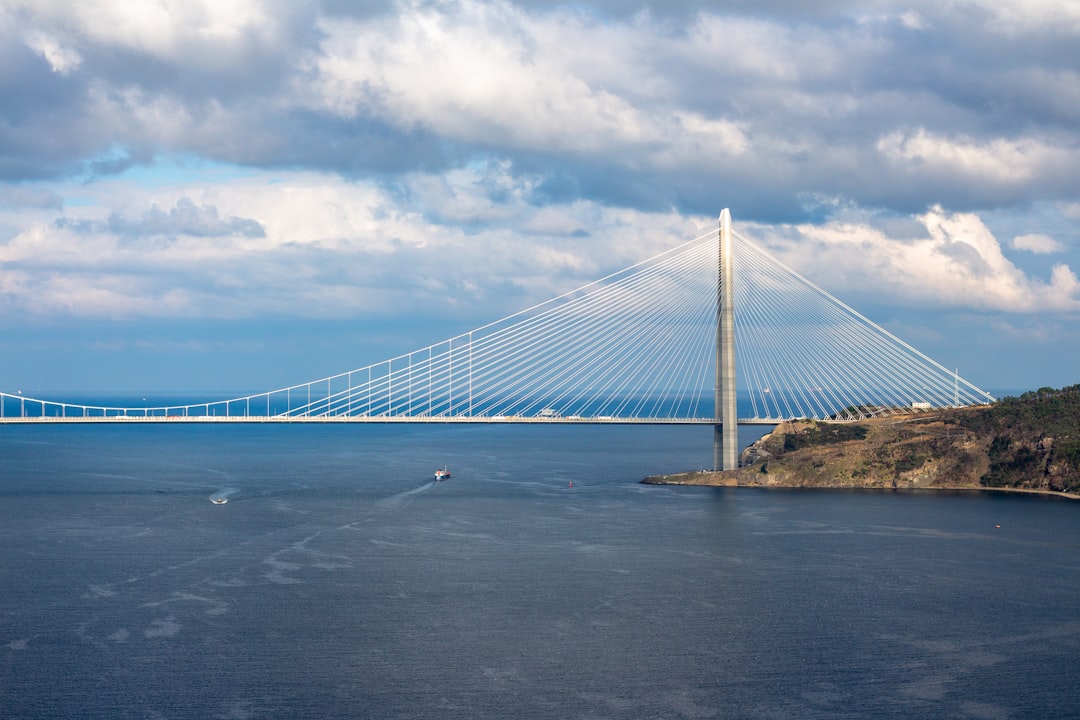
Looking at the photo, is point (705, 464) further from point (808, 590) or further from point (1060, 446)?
point (808, 590)

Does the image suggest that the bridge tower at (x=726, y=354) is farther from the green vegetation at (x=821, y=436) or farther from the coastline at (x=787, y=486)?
the green vegetation at (x=821, y=436)

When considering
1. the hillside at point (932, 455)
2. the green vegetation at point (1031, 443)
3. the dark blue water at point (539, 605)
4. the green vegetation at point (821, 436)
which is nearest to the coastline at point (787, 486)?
the hillside at point (932, 455)

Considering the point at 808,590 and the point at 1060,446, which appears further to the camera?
the point at 1060,446

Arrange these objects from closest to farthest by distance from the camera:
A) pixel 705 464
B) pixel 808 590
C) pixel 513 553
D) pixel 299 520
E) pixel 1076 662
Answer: pixel 1076 662 < pixel 808 590 < pixel 513 553 < pixel 299 520 < pixel 705 464

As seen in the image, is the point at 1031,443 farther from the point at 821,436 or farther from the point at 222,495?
the point at 222,495

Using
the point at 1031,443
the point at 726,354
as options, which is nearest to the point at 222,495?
the point at 726,354

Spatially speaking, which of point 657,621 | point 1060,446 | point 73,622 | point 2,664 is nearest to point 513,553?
point 657,621

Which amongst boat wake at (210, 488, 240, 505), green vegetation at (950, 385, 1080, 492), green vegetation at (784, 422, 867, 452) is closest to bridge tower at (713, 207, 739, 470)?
green vegetation at (784, 422, 867, 452)
